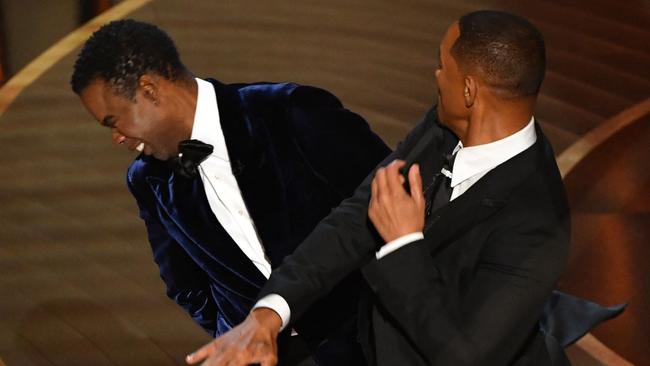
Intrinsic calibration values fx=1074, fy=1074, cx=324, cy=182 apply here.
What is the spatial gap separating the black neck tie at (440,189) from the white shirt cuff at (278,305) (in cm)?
31

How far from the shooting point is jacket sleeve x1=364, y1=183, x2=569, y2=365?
1.76m

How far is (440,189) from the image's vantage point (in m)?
1.98

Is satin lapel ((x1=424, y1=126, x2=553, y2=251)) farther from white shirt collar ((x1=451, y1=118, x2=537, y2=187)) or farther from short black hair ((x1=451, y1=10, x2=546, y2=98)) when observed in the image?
short black hair ((x1=451, y1=10, x2=546, y2=98))

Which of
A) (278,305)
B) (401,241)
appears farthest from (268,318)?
(401,241)

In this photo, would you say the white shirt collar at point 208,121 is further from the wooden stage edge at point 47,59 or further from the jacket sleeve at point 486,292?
the wooden stage edge at point 47,59

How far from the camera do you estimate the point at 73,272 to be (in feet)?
13.0

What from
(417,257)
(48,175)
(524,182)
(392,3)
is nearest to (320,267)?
(417,257)

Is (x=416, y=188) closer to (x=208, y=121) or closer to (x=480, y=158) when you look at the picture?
(x=480, y=158)

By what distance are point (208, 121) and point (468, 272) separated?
32.9 inches

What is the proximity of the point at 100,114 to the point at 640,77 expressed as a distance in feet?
11.0

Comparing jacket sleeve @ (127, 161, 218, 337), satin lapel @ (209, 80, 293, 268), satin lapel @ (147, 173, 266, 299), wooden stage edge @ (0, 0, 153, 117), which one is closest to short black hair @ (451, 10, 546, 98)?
satin lapel @ (209, 80, 293, 268)

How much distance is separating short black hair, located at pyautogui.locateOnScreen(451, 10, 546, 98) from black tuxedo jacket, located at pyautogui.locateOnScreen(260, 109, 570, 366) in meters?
0.13

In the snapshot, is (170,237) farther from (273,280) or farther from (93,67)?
(273,280)

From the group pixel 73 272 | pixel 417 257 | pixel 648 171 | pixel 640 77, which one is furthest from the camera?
pixel 640 77
